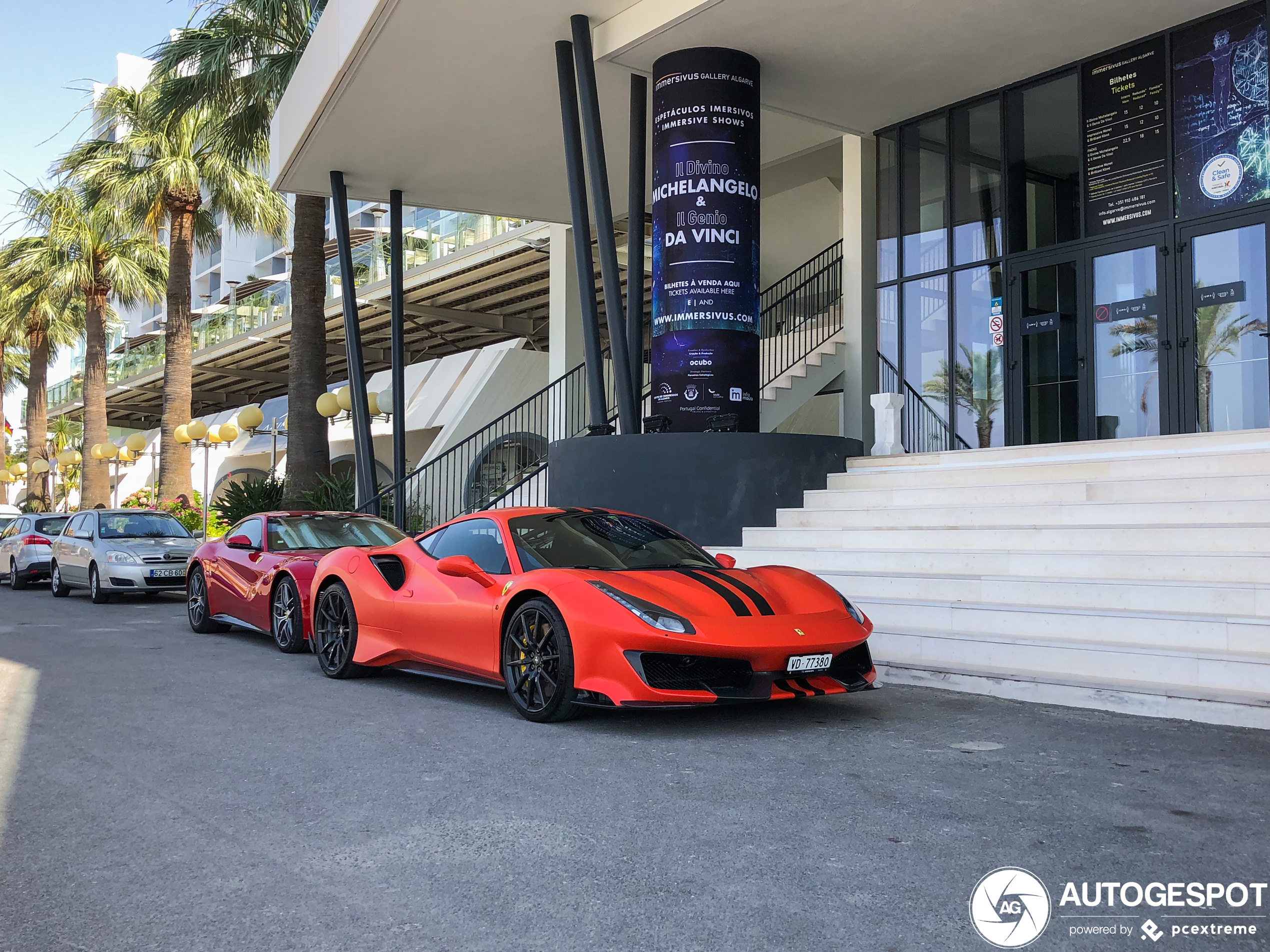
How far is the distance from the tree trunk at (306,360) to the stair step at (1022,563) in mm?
10585

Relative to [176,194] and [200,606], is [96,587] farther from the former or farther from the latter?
[176,194]

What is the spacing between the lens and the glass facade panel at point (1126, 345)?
474 inches

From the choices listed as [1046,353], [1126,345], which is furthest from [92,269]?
[1126,345]

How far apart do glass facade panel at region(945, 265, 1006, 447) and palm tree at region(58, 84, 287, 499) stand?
18101 mm

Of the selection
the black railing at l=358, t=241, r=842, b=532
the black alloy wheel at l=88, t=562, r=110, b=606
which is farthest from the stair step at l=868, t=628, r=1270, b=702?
the black alloy wheel at l=88, t=562, r=110, b=606

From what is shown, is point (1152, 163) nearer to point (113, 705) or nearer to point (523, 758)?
point (523, 758)

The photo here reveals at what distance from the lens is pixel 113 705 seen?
6977 millimetres

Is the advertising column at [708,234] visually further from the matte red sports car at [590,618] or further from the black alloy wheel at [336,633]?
the black alloy wheel at [336,633]

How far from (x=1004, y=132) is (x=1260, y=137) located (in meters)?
3.11

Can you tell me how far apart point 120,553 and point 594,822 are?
44.1 ft

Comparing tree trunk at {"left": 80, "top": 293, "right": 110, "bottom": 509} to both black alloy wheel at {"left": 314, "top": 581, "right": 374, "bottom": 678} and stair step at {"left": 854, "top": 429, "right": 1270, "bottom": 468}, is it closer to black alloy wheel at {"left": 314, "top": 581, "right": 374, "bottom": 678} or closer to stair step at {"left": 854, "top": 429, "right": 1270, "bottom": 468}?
stair step at {"left": 854, "top": 429, "right": 1270, "bottom": 468}

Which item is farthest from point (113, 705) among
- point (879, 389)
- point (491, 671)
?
point (879, 389)

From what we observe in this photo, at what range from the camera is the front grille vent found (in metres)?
5.75

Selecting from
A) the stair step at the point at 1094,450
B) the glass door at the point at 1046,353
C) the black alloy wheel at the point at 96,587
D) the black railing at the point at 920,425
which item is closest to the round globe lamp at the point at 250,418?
the black alloy wheel at the point at 96,587
